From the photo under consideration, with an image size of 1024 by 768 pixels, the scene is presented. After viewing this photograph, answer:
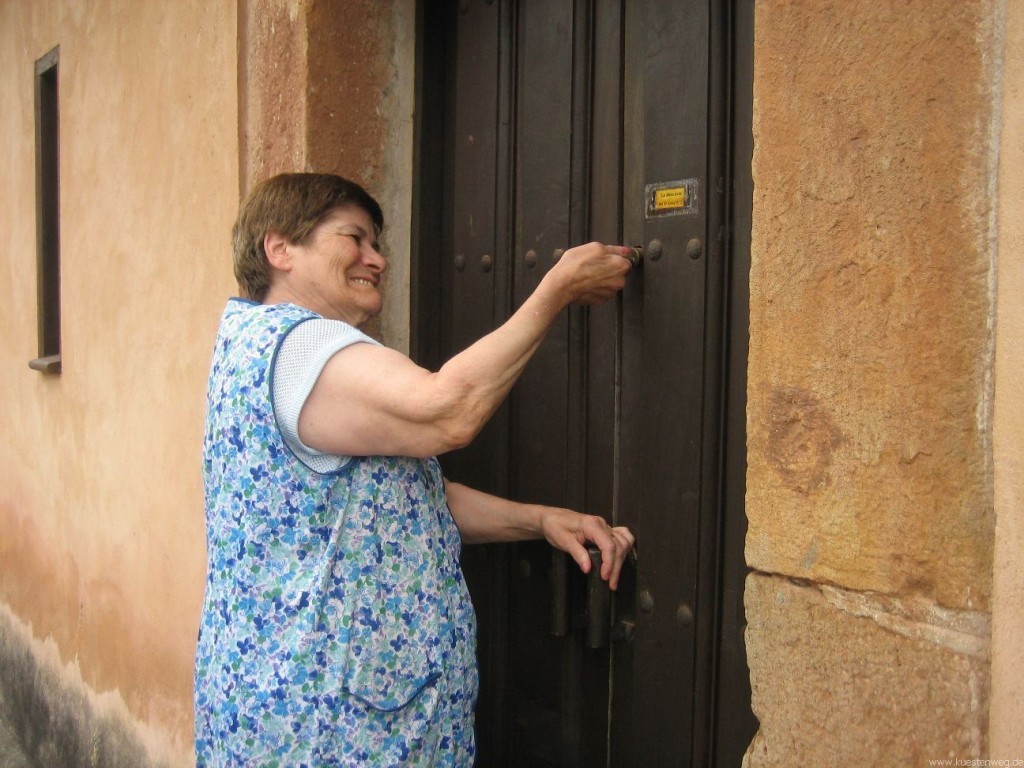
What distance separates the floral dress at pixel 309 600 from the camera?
1.62m

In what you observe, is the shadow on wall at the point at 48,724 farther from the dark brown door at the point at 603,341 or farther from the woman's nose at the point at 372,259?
the woman's nose at the point at 372,259

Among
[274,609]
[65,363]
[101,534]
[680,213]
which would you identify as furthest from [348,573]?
[65,363]

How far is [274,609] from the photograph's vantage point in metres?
1.64

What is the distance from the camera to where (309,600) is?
5.33 feet

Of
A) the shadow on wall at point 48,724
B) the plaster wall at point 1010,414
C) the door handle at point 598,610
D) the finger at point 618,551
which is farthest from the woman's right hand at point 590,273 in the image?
the shadow on wall at point 48,724

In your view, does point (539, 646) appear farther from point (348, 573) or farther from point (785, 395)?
point (785, 395)

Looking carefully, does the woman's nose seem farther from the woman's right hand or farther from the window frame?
the window frame

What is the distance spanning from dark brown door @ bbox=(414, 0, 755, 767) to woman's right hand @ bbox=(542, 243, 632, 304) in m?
0.10

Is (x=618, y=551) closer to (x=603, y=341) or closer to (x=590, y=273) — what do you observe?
(x=603, y=341)

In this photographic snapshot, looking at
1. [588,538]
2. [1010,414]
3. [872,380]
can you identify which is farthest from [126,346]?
[1010,414]

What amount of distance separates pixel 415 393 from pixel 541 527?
55 centimetres

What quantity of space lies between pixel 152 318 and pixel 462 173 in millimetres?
1385

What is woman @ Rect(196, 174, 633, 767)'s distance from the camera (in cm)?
157

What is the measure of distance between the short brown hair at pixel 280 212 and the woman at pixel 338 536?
15cm
